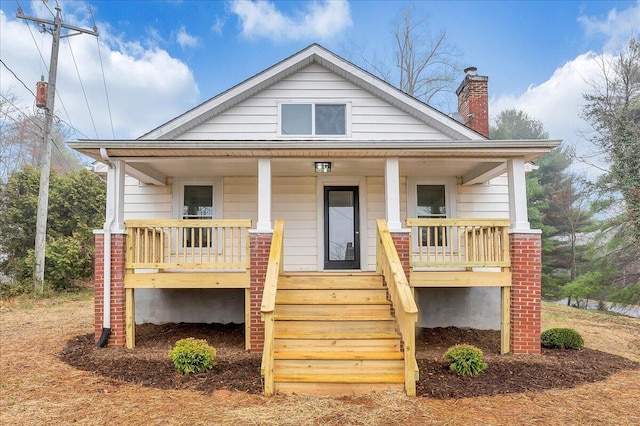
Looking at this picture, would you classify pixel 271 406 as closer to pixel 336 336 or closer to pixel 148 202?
pixel 336 336

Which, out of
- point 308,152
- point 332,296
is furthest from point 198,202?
point 332,296

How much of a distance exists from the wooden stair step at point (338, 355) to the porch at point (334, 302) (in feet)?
0.04

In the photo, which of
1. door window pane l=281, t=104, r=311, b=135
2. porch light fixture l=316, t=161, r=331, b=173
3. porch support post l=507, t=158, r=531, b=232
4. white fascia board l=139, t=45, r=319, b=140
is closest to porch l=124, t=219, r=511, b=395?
porch support post l=507, t=158, r=531, b=232

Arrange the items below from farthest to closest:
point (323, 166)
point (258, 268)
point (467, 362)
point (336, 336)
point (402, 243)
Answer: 1. point (323, 166)
2. point (402, 243)
3. point (258, 268)
4. point (336, 336)
5. point (467, 362)

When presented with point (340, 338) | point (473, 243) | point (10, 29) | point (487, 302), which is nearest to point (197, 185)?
point (340, 338)

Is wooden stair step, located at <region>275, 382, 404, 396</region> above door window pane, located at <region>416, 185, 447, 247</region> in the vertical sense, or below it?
below

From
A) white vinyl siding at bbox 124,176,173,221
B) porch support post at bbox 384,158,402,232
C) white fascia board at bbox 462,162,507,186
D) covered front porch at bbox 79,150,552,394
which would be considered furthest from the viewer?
white vinyl siding at bbox 124,176,173,221

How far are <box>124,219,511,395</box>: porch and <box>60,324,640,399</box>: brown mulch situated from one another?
0.43 metres

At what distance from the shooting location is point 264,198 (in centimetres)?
668

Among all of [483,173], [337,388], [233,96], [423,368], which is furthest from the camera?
[233,96]

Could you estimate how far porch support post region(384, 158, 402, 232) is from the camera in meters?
6.68

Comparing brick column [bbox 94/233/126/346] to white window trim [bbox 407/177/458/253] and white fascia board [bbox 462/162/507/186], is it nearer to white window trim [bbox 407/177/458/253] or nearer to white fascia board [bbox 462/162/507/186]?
white window trim [bbox 407/177/458/253]

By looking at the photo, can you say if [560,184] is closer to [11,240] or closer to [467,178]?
[467,178]

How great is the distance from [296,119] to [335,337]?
524cm
